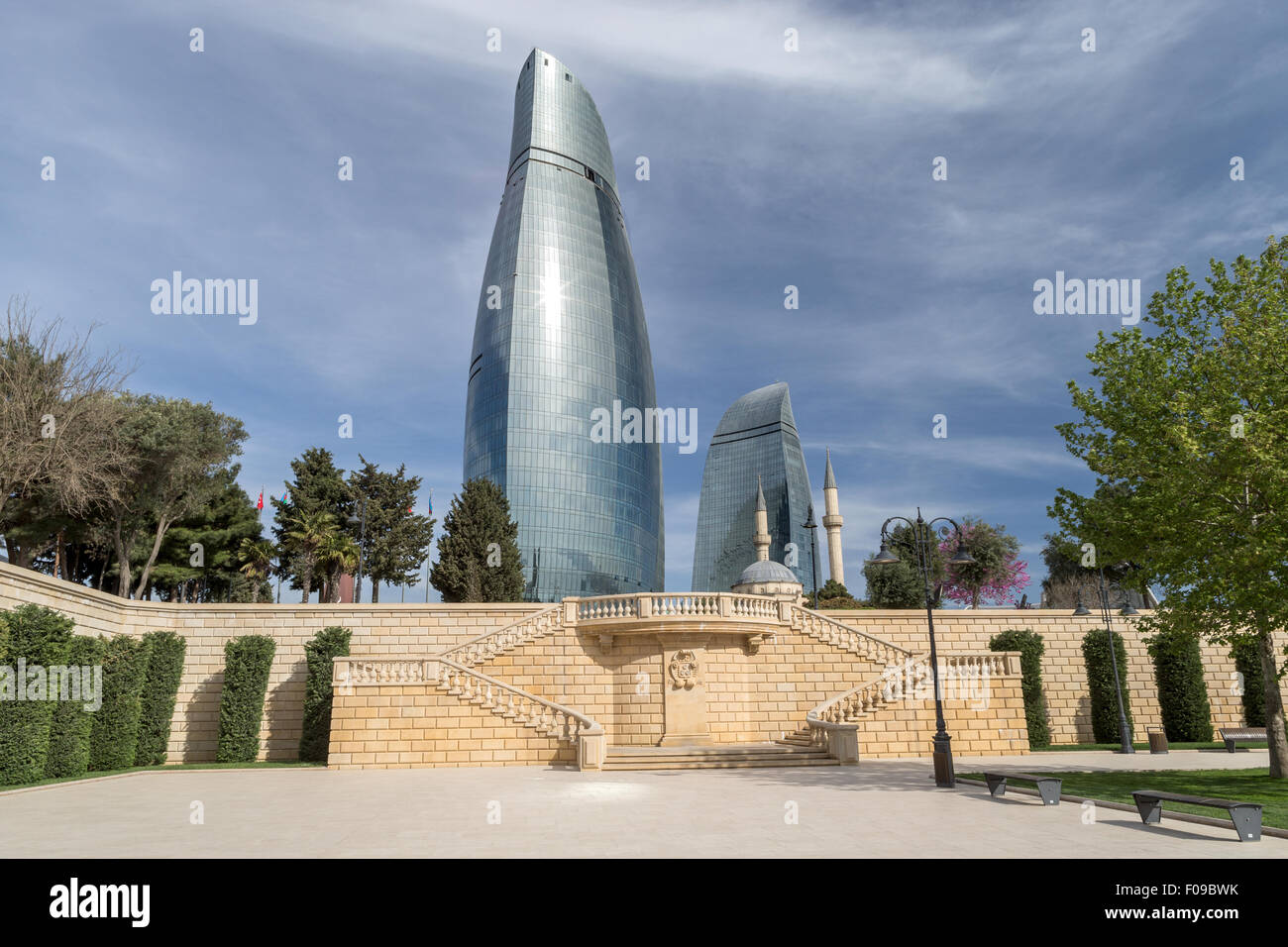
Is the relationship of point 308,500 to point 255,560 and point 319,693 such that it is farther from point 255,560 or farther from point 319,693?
point 319,693

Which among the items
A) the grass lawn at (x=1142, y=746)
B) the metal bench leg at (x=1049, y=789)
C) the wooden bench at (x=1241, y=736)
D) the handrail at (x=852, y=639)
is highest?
the handrail at (x=852, y=639)

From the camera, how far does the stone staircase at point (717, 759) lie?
2289 centimetres

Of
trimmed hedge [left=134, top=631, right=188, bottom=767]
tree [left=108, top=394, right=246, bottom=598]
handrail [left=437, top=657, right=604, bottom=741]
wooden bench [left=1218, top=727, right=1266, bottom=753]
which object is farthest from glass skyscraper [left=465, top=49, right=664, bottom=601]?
wooden bench [left=1218, top=727, right=1266, bottom=753]

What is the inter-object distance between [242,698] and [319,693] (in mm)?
3154

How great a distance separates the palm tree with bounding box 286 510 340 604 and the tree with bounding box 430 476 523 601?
931 centimetres

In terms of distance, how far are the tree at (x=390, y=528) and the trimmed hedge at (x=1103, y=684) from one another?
39.7 m

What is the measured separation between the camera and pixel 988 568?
60.4 m

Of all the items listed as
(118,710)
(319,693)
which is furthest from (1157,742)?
(118,710)

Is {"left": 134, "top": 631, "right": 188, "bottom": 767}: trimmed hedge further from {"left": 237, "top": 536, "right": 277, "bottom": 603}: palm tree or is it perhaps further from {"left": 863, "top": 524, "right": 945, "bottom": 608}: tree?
{"left": 863, "top": 524, "right": 945, "bottom": 608}: tree

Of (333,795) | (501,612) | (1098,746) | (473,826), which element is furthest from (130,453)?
(1098,746)

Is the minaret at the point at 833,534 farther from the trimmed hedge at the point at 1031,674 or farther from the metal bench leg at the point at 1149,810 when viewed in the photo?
the metal bench leg at the point at 1149,810

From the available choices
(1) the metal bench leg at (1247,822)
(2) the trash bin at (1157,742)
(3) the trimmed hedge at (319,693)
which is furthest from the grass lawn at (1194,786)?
(3) the trimmed hedge at (319,693)
